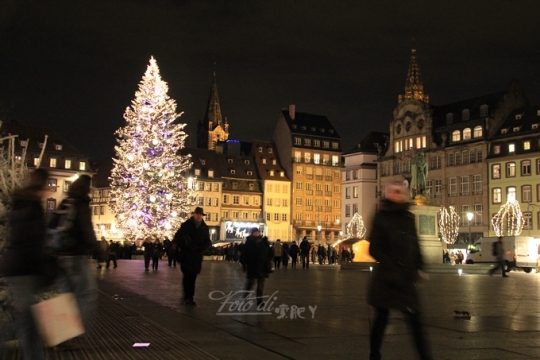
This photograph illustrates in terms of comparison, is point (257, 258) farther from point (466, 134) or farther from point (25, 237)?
point (466, 134)

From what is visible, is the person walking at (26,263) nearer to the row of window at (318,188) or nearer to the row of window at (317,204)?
the row of window at (317,204)

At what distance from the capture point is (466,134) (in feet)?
280

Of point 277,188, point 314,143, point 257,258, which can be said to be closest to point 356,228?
point 277,188

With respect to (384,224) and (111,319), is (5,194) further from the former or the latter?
(384,224)

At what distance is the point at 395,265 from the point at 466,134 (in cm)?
8146

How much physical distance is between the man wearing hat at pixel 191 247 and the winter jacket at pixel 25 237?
8.09 meters

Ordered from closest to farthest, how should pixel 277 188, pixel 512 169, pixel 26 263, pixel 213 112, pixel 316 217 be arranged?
pixel 26 263 → pixel 512 169 → pixel 277 188 → pixel 316 217 → pixel 213 112

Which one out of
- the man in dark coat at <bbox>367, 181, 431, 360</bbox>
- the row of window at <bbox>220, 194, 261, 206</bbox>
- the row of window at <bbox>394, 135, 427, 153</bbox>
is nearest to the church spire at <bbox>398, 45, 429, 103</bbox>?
the row of window at <bbox>394, 135, 427, 153</bbox>

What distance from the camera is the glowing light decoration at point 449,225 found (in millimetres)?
77375

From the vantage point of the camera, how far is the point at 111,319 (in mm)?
11445

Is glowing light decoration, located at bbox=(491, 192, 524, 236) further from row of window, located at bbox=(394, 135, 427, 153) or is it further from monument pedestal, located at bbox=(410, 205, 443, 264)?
monument pedestal, located at bbox=(410, 205, 443, 264)

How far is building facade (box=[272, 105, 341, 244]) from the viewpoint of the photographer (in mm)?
112750

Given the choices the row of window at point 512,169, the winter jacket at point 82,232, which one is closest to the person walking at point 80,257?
the winter jacket at point 82,232

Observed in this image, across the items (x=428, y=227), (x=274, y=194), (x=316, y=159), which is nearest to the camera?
(x=428, y=227)
